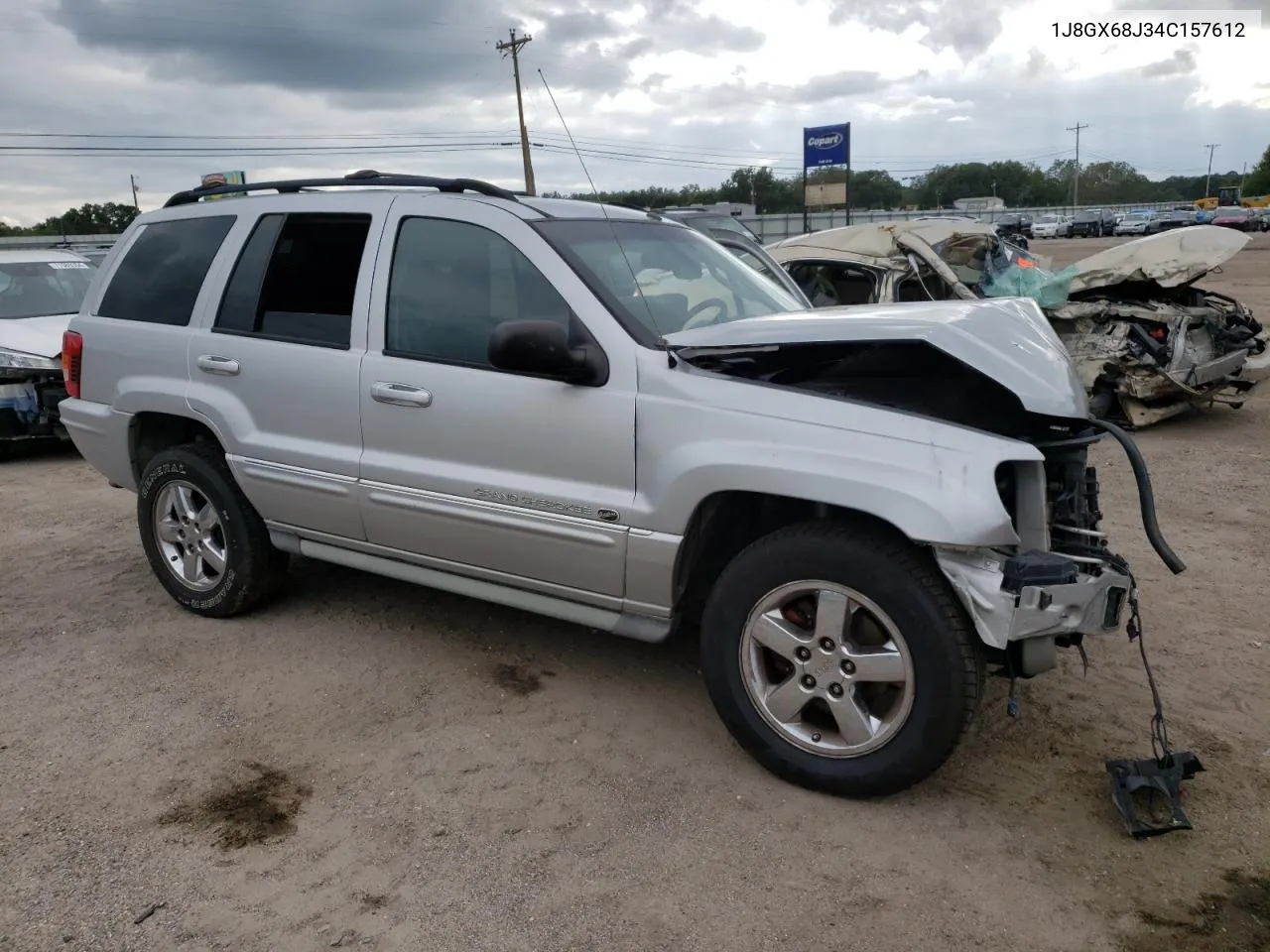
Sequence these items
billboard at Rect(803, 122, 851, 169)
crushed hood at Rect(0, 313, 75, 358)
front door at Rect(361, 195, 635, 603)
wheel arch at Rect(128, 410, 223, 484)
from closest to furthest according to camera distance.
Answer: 1. front door at Rect(361, 195, 635, 603)
2. wheel arch at Rect(128, 410, 223, 484)
3. crushed hood at Rect(0, 313, 75, 358)
4. billboard at Rect(803, 122, 851, 169)

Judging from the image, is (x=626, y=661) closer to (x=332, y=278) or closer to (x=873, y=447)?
(x=873, y=447)

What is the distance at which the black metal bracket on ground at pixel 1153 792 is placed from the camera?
2.89m

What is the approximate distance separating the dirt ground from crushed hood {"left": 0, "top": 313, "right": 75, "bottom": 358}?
411 centimetres

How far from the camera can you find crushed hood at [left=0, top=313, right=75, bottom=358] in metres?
8.11

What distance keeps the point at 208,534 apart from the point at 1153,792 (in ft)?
13.1

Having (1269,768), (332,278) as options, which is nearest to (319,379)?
(332,278)

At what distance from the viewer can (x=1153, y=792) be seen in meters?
3.01

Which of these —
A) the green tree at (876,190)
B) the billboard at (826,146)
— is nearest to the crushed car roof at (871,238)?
the billboard at (826,146)

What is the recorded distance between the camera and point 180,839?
2.97 metres

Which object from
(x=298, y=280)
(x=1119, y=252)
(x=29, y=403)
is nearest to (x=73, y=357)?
(x=298, y=280)

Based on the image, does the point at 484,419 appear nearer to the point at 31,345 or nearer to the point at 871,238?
the point at 31,345

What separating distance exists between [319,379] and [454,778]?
1.71 m

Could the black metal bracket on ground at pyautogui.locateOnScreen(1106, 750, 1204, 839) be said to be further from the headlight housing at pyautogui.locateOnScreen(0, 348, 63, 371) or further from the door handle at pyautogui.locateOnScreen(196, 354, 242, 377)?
the headlight housing at pyautogui.locateOnScreen(0, 348, 63, 371)

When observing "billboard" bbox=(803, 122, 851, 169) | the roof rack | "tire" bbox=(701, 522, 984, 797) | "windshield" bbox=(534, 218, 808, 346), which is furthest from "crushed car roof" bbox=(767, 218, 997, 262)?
"billboard" bbox=(803, 122, 851, 169)
